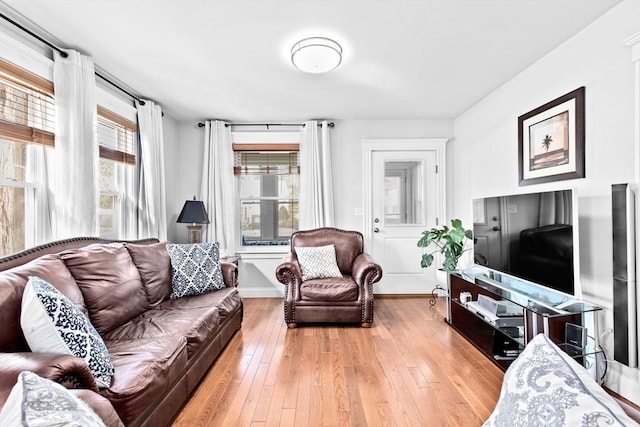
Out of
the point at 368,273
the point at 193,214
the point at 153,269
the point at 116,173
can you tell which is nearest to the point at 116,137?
the point at 116,173

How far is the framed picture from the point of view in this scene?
229cm

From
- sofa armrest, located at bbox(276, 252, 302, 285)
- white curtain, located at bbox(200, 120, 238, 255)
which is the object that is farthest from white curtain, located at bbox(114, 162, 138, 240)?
sofa armrest, located at bbox(276, 252, 302, 285)

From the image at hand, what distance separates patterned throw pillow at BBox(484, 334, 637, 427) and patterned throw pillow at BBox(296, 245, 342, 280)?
2827mm

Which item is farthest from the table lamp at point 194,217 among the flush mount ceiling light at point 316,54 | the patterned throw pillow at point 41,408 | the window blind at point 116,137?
the patterned throw pillow at point 41,408

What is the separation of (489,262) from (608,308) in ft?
3.20

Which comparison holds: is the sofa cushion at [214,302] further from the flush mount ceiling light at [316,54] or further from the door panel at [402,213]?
the door panel at [402,213]

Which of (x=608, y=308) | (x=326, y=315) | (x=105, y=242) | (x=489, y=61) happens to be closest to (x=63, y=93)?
(x=105, y=242)

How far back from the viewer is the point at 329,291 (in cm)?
323

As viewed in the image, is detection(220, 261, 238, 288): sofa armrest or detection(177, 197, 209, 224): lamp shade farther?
detection(177, 197, 209, 224): lamp shade

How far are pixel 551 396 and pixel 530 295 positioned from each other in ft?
7.20

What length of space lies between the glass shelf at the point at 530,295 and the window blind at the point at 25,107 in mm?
3647

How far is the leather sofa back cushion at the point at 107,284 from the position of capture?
6.30 ft

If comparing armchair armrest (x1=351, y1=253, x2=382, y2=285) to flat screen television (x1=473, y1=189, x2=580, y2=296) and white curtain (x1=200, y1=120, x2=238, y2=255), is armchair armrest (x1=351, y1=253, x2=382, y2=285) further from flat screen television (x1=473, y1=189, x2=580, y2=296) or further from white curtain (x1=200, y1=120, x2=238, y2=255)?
white curtain (x1=200, y1=120, x2=238, y2=255)

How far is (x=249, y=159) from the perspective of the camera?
445 centimetres
